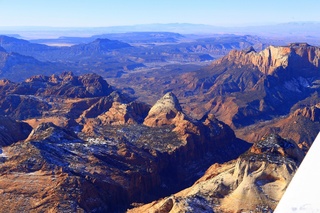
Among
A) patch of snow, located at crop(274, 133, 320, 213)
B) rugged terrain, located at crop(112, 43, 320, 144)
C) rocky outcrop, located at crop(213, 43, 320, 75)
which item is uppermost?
patch of snow, located at crop(274, 133, 320, 213)

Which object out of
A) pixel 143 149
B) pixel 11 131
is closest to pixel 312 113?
pixel 143 149

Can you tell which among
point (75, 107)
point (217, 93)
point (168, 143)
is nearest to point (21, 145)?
point (168, 143)

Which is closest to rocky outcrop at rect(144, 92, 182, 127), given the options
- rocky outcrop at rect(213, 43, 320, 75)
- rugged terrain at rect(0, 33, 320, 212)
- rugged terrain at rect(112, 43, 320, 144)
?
rugged terrain at rect(0, 33, 320, 212)

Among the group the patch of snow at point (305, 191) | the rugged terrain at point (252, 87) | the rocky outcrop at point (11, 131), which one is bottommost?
the rugged terrain at point (252, 87)

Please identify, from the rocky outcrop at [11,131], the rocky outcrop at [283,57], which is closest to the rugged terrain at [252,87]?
the rocky outcrop at [283,57]

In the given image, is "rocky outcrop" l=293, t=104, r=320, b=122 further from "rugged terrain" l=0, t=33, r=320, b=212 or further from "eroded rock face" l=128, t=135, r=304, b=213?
"eroded rock face" l=128, t=135, r=304, b=213

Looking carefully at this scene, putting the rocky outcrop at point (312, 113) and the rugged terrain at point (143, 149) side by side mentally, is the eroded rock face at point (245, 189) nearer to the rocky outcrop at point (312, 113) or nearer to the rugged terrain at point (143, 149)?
the rugged terrain at point (143, 149)
